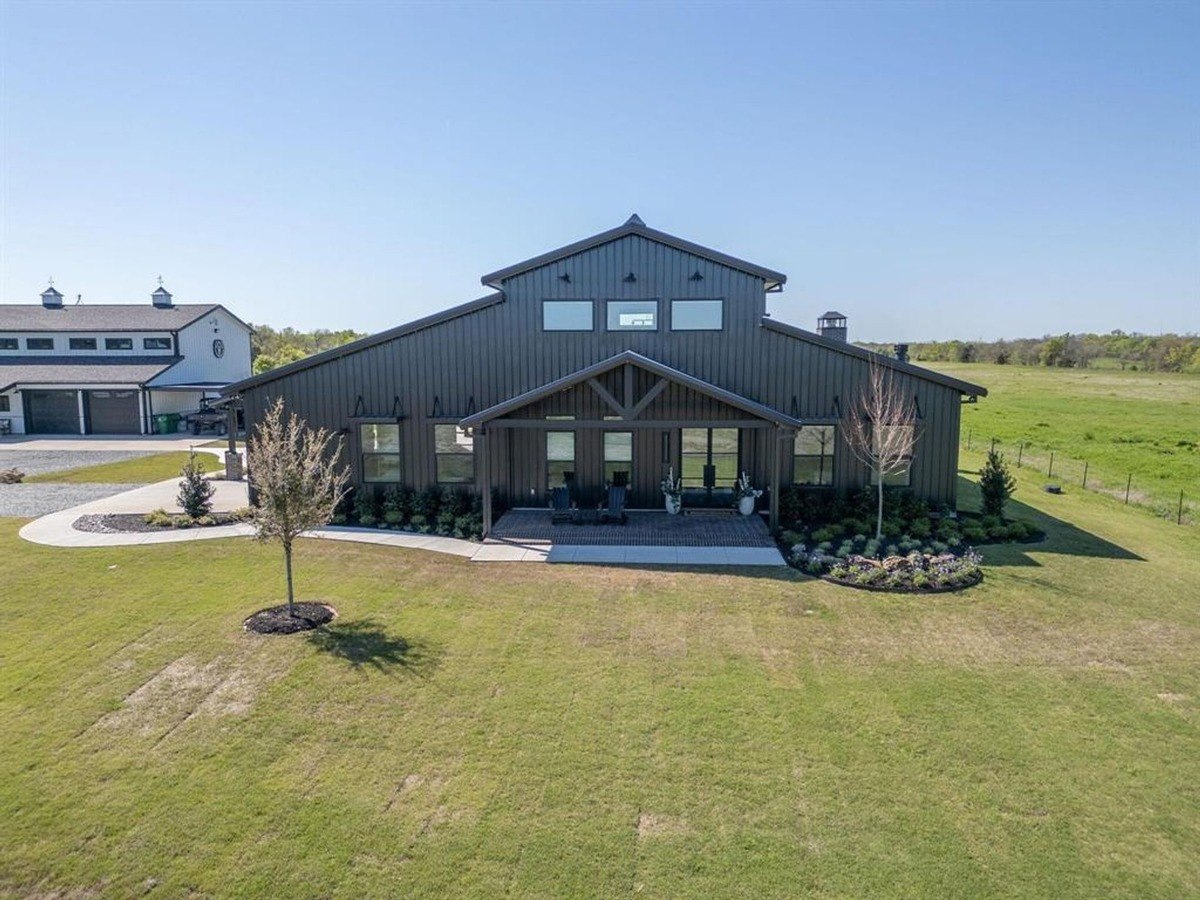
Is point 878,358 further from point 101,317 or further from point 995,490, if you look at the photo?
point 101,317

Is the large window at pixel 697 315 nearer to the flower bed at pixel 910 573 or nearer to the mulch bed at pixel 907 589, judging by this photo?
the flower bed at pixel 910 573

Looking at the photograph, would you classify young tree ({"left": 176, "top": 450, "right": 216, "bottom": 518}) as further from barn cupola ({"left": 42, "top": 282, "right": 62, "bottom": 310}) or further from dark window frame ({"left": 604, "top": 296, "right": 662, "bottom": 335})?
barn cupola ({"left": 42, "top": 282, "right": 62, "bottom": 310})

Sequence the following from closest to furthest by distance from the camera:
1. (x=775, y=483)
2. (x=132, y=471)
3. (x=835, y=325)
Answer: (x=775, y=483) < (x=835, y=325) < (x=132, y=471)

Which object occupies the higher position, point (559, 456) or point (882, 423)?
point (882, 423)

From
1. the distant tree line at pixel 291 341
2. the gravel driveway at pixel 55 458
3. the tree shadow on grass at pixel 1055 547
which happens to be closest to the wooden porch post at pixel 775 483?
the tree shadow on grass at pixel 1055 547

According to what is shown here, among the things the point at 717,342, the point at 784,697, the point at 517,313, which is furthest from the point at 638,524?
the point at 784,697

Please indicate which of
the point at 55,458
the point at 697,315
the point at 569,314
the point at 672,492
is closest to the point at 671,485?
the point at 672,492

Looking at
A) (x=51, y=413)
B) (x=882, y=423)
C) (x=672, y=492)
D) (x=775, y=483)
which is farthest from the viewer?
(x=51, y=413)

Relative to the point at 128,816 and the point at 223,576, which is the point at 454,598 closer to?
the point at 223,576
